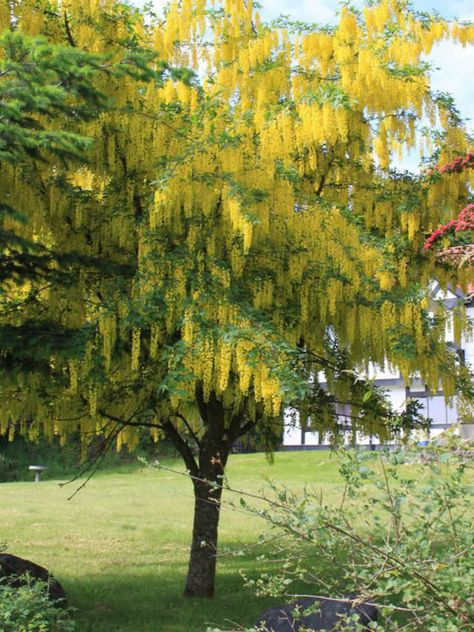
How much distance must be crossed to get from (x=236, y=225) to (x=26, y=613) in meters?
3.89

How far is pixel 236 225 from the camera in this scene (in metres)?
7.63

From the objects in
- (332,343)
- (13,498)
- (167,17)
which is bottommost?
(13,498)

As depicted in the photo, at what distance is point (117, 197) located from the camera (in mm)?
8727

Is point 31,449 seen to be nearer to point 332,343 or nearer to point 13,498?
point 13,498

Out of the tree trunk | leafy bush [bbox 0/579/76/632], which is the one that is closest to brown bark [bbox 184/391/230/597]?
the tree trunk

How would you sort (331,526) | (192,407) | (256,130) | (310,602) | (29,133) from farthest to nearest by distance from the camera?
(192,407)
(256,130)
(310,602)
(29,133)
(331,526)

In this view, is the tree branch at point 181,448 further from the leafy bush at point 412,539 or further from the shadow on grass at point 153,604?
the leafy bush at point 412,539

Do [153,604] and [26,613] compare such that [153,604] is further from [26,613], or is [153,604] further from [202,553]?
[26,613]

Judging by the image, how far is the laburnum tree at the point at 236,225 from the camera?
7.70m

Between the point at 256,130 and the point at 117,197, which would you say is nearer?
the point at 117,197

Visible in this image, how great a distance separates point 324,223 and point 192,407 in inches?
151

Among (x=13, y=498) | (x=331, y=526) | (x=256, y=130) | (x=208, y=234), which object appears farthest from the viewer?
(x=13, y=498)

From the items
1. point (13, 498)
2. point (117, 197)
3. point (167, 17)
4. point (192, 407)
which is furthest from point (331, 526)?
point (13, 498)

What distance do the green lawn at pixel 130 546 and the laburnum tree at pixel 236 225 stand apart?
918 mm
